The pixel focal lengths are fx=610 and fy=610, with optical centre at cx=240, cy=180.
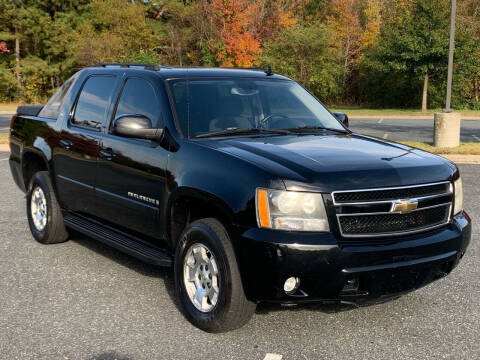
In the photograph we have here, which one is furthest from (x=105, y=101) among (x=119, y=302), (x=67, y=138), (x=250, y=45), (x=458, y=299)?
(x=250, y=45)

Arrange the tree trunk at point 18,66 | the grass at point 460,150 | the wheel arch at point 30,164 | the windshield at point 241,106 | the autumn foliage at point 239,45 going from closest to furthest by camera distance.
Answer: the windshield at point 241,106, the wheel arch at point 30,164, the grass at point 460,150, the autumn foliage at point 239,45, the tree trunk at point 18,66

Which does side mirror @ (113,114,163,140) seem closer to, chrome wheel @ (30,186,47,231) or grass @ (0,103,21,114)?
chrome wheel @ (30,186,47,231)

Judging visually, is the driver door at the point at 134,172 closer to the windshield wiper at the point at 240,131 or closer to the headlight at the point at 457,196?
the windshield wiper at the point at 240,131

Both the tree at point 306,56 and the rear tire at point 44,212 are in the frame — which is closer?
the rear tire at point 44,212

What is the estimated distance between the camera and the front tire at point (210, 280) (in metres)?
3.92

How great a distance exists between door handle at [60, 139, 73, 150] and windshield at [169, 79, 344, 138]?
147 cm

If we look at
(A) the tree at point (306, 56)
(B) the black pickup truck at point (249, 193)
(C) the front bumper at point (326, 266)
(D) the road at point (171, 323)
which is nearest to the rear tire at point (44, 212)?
(B) the black pickup truck at point (249, 193)

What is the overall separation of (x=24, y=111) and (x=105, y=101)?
207 cm

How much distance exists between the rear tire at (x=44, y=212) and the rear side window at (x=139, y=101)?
1.50 meters

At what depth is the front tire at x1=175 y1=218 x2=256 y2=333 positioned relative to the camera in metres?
3.92

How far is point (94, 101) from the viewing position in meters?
5.78

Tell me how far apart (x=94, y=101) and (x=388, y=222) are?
10.3 feet

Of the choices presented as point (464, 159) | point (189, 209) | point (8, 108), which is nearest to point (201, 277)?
point (189, 209)

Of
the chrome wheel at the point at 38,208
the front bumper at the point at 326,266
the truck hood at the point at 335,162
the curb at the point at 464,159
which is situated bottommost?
the curb at the point at 464,159
